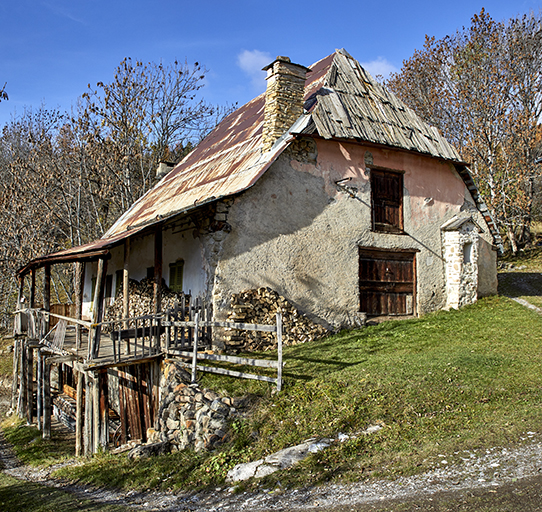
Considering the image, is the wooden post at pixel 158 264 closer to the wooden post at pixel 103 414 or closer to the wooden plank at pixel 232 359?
the wooden post at pixel 103 414

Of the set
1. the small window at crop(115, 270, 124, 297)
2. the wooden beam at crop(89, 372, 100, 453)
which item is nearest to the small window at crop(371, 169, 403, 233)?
the wooden beam at crop(89, 372, 100, 453)

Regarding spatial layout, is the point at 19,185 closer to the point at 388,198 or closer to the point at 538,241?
the point at 388,198

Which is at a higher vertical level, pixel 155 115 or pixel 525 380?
pixel 155 115

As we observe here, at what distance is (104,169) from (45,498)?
658 inches

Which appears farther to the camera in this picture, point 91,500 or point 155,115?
point 155,115

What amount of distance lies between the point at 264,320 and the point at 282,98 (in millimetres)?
5486

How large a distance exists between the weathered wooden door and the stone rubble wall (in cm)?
572

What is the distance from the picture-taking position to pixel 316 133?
38.8 feet

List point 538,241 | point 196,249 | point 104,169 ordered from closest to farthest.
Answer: point 196,249
point 104,169
point 538,241

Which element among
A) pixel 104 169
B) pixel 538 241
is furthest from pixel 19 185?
pixel 538 241

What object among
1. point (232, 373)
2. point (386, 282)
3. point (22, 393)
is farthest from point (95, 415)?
point (386, 282)

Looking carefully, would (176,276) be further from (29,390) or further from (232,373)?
(29,390)

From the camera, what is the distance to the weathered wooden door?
42.9ft

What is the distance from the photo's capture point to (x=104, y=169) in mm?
22156
